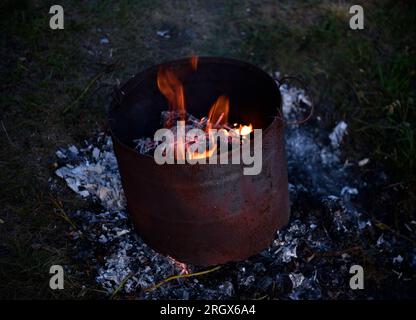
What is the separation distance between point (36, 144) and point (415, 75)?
3.39m

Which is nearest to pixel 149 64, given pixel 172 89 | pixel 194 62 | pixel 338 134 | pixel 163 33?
pixel 163 33

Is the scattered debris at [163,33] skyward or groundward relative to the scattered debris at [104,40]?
skyward

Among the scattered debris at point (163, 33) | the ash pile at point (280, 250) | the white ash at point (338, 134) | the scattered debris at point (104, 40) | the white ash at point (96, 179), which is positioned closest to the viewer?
the ash pile at point (280, 250)

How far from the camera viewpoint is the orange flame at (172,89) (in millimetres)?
3232

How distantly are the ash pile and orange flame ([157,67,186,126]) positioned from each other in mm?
708

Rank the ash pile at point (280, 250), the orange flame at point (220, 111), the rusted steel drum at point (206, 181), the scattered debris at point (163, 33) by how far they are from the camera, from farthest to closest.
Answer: the scattered debris at point (163, 33), the orange flame at point (220, 111), the ash pile at point (280, 250), the rusted steel drum at point (206, 181)

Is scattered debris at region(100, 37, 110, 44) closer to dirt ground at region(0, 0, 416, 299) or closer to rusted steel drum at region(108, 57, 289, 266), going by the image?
dirt ground at region(0, 0, 416, 299)

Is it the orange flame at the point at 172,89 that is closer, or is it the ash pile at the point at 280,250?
the ash pile at the point at 280,250

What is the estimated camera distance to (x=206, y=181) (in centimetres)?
261

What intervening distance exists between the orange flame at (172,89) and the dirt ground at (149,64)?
82 centimetres

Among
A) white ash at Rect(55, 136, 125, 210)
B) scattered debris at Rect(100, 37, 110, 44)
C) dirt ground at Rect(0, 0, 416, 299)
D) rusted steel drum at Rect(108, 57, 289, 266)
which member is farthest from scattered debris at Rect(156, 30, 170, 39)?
white ash at Rect(55, 136, 125, 210)

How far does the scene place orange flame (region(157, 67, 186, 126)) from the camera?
10.6 feet

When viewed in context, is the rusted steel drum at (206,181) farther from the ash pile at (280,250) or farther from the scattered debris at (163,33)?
the scattered debris at (163,33)

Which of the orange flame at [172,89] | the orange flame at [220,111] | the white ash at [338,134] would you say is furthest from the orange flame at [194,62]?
the white ash at [338,134]
